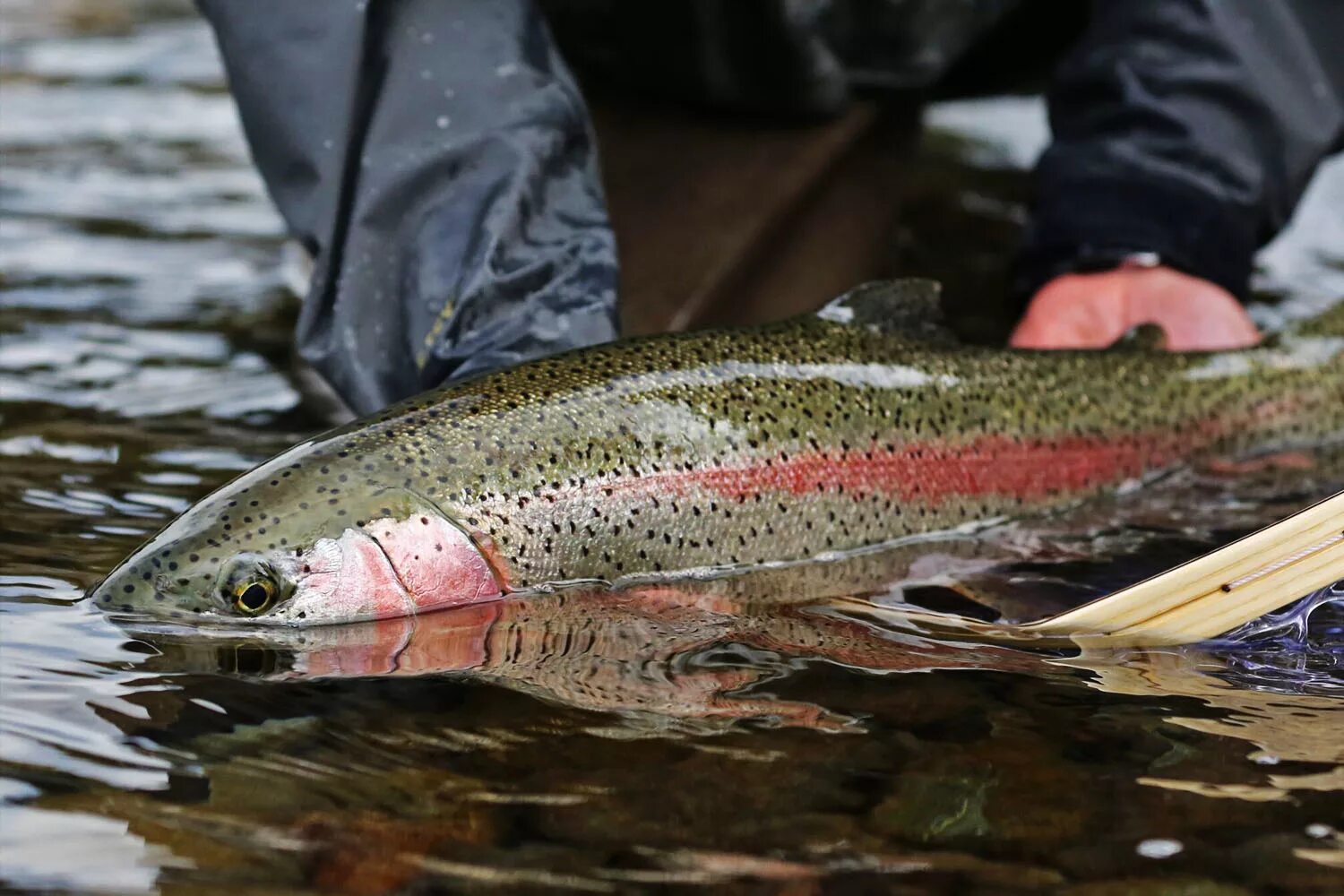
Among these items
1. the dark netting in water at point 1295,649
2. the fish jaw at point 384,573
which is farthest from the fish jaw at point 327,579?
Answer: the dark netting in water at point 1295,649

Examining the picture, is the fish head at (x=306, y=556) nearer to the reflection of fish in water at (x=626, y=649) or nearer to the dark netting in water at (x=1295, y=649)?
the reflection of fish in water at (x=626, y=649)

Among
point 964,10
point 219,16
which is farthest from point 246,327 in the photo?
point 964,10

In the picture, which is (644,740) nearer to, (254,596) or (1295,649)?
(254,596)

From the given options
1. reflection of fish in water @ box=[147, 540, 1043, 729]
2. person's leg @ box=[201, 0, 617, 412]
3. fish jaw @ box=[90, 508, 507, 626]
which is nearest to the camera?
reflection of fish in water @ box=[147, 540, 1043, 729]

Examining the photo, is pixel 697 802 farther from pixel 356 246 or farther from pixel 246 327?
pixel 246 327

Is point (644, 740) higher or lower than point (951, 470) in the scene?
lower

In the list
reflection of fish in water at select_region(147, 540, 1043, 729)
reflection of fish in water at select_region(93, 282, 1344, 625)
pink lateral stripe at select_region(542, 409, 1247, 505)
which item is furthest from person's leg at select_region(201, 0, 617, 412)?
reflection of fish in water at select_region(147, 540, 1043, 729)

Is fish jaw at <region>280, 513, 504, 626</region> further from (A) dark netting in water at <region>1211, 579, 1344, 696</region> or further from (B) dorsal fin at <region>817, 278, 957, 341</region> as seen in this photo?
(A) dark netting in water at <region>1211, 579, 1344, 696</region>

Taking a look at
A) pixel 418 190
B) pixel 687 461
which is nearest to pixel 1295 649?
pixel 687 461
